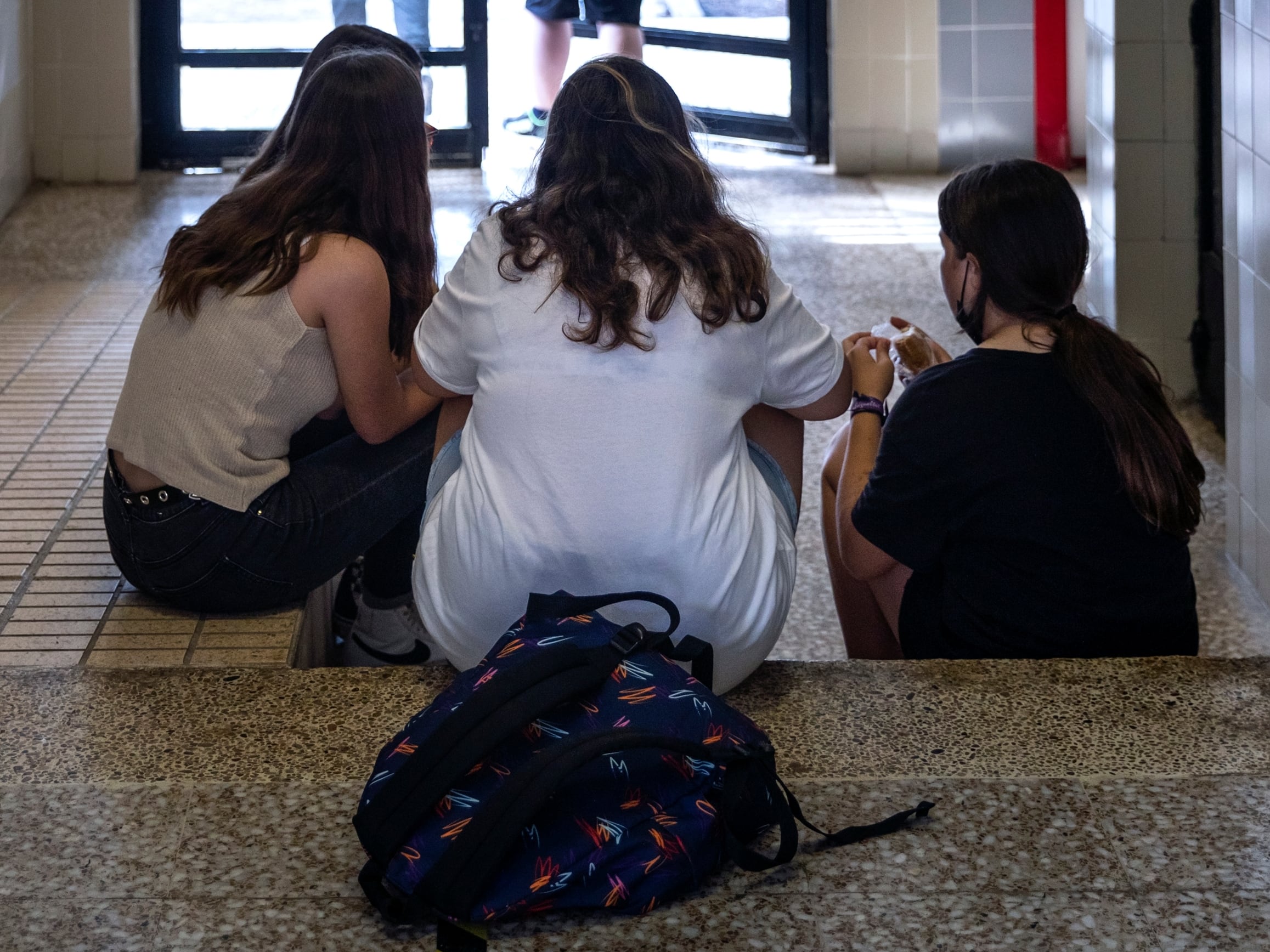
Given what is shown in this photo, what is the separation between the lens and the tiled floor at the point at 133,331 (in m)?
2.20

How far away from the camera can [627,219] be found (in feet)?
5.83

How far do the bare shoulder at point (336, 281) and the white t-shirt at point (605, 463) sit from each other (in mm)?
249

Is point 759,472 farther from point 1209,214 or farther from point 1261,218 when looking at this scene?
point 1209,214

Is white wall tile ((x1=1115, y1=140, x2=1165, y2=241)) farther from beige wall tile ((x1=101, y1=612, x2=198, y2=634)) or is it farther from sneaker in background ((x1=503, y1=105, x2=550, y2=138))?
sneaker in background ((x1=503, y1=105, x2=550, y2=138))

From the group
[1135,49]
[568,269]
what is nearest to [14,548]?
[568,269]

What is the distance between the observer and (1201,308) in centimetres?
385

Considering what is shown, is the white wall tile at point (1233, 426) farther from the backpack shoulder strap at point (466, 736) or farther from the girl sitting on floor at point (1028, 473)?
the backpack shoulder strap at point (466, 736)

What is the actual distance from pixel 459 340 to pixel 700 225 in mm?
346

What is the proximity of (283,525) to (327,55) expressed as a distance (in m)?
0.85

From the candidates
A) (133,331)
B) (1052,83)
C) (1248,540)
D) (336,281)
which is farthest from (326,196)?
(1052,83)

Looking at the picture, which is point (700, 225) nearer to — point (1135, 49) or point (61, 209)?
point (1135, 49)

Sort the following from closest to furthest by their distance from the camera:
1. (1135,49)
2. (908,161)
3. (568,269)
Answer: (568,269), (1135,49), (908,161)

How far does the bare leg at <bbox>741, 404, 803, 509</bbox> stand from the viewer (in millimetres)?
2051

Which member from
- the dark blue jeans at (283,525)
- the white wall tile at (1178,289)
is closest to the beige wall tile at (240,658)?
the dark blue jeans at (283,525)
